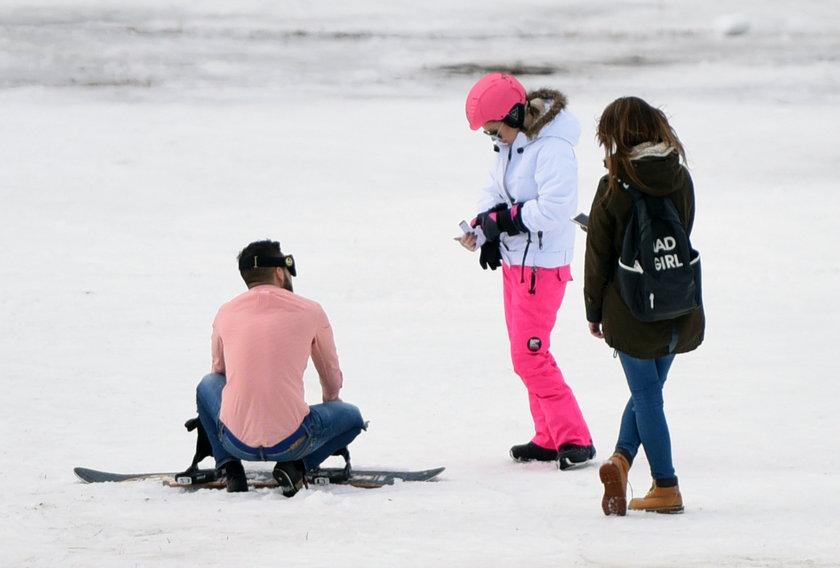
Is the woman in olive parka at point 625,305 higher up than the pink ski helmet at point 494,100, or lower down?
lower down

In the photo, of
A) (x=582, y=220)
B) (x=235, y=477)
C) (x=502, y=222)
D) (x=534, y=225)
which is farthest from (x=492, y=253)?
(x=235, y=477)

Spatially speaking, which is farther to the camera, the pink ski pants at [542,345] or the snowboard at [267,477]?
the pink ski pants at [542,345]

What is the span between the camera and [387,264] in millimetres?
10805

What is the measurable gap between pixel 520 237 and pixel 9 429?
2.94m

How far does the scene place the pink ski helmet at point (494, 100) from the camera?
18.2 ft

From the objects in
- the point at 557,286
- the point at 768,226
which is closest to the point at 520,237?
the point at 557,286

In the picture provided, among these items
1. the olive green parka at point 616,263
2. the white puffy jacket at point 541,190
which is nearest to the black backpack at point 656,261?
the olive green parka at point 616,263

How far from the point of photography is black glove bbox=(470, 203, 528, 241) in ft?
18.3

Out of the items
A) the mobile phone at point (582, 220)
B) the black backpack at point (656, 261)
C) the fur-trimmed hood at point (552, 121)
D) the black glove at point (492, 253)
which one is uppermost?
the fur-trimmed hood at point (552, 121)

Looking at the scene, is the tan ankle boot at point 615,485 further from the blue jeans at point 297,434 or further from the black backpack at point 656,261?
the blue jeans at point 297,434

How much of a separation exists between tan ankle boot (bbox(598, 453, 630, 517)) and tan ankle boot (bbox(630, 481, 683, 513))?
105 mm

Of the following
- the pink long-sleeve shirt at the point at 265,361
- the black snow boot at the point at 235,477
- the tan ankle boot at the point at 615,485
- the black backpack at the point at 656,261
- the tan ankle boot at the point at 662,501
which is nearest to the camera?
the black backpack at the point at 656,261

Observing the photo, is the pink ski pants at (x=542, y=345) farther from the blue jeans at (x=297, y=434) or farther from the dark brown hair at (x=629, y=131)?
the dark brown hair at (x=629, y=131)

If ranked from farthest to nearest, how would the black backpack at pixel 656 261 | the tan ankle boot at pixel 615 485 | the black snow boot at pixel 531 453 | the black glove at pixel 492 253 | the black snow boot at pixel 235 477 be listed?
the black snow boot at pixel 531 453 < the black glove at pixel 492 253 < the black snow boot at pixel 235 477 < the tan ankle boot at pixel 615 485 < the black backpack at pixel 656 261
